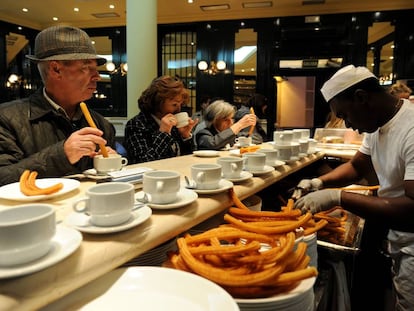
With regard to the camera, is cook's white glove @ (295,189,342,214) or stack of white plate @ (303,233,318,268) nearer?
stack of white plate @ (303,233,318,268)

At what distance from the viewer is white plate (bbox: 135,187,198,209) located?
2.96 ft

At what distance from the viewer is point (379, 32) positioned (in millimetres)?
6934

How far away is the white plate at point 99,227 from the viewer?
0.71 meters

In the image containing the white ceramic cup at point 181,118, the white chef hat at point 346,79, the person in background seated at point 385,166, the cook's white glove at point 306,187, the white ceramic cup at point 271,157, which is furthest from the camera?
the white ceramic cup at point 181,118

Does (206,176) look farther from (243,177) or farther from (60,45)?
(60,45)

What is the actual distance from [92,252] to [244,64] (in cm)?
743

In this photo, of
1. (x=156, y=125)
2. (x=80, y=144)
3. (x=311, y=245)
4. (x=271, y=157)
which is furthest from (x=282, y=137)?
(x=80, y=144)

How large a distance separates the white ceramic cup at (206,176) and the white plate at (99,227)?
29 cm

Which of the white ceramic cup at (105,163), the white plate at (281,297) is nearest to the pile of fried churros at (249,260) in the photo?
the white plate at (281,297)

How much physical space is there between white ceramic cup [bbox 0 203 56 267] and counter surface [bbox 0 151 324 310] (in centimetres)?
3

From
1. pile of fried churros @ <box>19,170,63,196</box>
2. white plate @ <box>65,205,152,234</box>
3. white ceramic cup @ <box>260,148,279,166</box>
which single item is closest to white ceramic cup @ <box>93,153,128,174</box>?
pile of fried churros @ <box>19,170,63,196</box>

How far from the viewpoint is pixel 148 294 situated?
62cm

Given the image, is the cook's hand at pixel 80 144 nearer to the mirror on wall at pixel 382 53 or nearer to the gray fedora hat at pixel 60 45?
the gray fedora hat at pixel 60 45

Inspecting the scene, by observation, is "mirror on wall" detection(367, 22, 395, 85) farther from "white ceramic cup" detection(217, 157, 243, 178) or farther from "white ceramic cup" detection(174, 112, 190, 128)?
"white ceramic cup" detection(217, 157, 243, 178)
